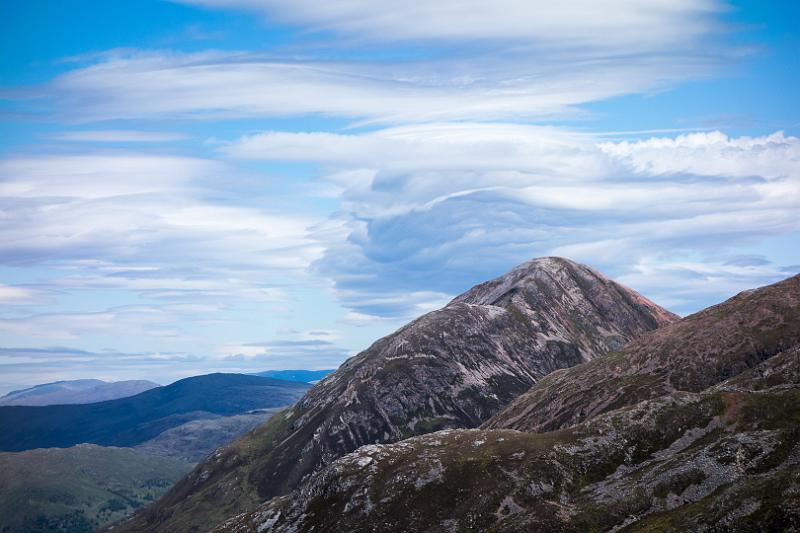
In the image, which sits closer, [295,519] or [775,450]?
[775,450]

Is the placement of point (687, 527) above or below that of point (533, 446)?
below

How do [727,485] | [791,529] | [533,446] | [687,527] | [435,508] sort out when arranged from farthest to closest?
[533,446] < [435,508] < [727,485] < [687,527] < [791,529]

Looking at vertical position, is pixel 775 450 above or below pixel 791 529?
above

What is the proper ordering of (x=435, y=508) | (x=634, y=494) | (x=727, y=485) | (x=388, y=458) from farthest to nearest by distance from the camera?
(x=388, y=458)
(x=435, y=508)
(x=634, y=494)
(x=727, y=485)

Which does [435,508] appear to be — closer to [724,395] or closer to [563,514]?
[563,514]

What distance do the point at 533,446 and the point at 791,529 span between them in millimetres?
74184

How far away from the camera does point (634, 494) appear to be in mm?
153875

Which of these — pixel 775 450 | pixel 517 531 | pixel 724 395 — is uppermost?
pixel 724 395

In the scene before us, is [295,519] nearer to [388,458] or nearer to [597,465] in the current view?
[388,458]

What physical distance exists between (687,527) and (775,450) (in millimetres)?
30799

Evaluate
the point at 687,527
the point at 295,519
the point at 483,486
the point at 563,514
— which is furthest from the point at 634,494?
the point at 295,519

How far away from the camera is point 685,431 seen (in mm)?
175000

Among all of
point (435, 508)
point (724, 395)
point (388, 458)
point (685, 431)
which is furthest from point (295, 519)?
point (724, 395)

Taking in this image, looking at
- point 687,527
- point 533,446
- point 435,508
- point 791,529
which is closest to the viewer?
point 791,529
